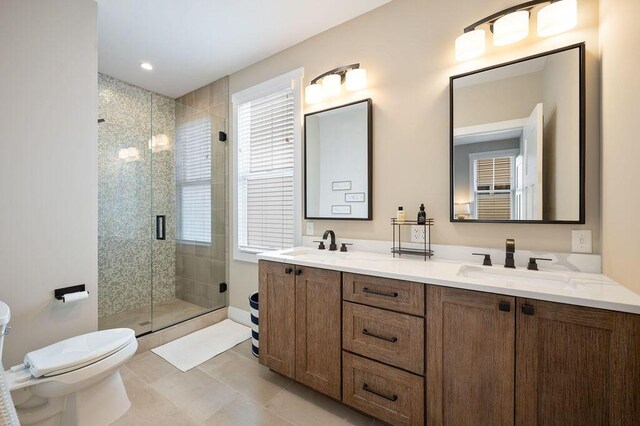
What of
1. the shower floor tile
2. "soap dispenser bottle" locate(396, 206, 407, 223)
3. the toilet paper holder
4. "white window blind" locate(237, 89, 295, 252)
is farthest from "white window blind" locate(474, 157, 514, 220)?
the shower floor tile

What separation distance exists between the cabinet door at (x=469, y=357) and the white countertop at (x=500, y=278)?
0.06m

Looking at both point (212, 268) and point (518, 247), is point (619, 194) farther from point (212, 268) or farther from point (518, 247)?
point (212, 268)

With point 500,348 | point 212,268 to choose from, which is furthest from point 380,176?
point 212,268

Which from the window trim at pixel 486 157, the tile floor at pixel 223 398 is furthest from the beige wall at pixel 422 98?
the tile floor at pixel 223 398

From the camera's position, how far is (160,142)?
320 centimetres

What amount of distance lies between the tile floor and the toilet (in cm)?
23

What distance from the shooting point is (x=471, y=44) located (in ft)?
5.29

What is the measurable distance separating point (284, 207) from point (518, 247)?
73.8 inches

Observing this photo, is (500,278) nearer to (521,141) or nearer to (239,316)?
(521,141)

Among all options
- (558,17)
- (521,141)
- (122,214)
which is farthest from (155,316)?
(558,17)

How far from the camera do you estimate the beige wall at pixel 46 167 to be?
159 cm

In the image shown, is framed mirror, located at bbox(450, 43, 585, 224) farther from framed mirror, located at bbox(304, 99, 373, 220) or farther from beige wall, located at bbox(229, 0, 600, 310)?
framed mirror, located at bbox(304, 99, 373, 220)

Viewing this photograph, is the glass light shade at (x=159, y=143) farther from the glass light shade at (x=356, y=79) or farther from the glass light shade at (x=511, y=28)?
the glass light shade at (x=511, y=28)

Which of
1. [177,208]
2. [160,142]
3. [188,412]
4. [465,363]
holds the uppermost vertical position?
[160,142]
